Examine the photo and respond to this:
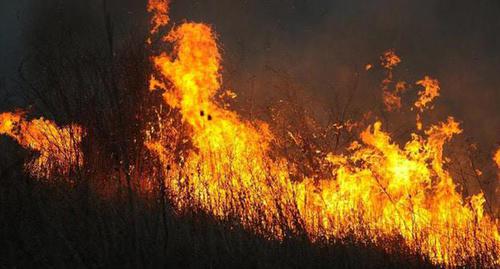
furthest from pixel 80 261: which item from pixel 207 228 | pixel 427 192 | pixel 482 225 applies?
pixel 427 192

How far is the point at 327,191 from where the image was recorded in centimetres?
824

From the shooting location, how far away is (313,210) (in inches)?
262

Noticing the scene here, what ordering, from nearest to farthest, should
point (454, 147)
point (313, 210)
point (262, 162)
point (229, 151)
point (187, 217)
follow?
1. point (187, 217)
2. point (313, 210)
3. point (262, 162)
4. point (229, 151)
5. point (454, 147)

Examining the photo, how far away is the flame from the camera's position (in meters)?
6.20

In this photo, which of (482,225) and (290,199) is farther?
(482,225)

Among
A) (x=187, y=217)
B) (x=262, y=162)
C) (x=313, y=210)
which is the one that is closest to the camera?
(x=187, y=217)

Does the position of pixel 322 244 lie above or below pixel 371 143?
below

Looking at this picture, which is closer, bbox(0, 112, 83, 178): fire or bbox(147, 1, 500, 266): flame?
bbox(147, 1, 500, 266): flame

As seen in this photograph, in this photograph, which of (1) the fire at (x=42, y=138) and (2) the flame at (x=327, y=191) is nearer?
(2) the flame at (x=327, y=191)

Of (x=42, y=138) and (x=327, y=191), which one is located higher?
(x=42, y=138)

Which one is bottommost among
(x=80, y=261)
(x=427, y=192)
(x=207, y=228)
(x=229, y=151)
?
(x=80, y=261)

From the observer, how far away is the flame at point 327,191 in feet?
20.3

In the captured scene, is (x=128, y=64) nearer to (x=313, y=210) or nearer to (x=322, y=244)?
(x=313, y=210)

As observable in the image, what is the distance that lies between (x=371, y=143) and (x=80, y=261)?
6557mm
